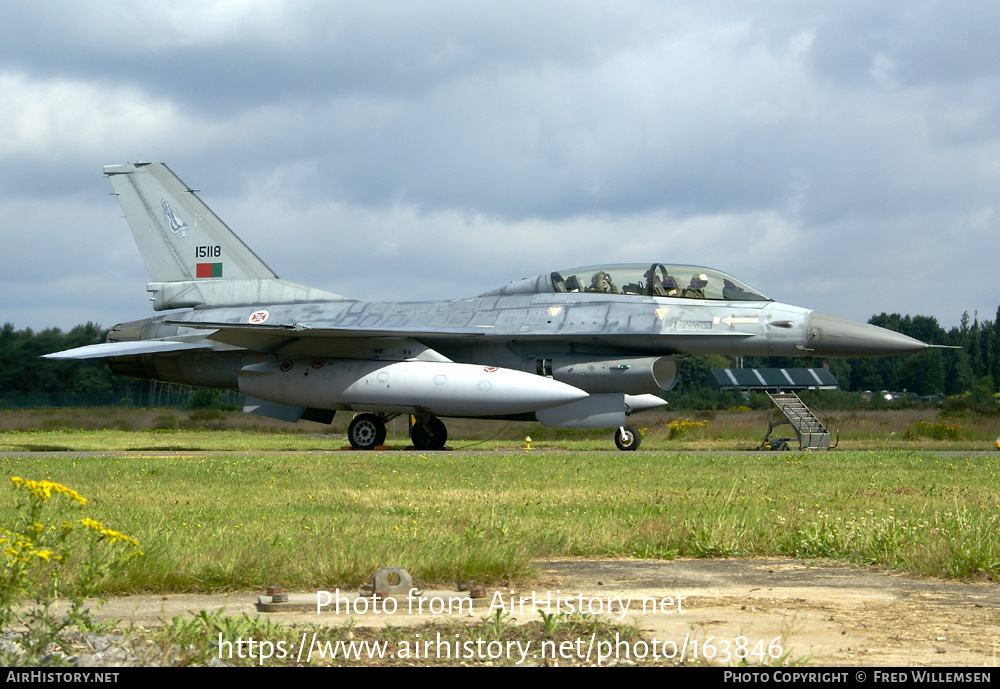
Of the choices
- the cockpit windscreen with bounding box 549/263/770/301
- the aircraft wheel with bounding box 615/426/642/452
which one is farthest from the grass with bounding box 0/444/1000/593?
the cockpit windscreen with bounding box 549/263/770/301

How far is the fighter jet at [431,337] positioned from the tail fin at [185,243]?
29 mm

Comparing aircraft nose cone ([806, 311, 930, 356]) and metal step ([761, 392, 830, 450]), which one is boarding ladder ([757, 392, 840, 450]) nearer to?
metal step ([761, 392, 830, 450])

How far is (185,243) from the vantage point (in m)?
21.3

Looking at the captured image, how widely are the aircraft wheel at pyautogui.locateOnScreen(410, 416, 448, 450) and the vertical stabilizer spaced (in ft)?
16.8

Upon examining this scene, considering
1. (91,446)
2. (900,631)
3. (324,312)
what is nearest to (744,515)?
(900,631)

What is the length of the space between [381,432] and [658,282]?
6134mm

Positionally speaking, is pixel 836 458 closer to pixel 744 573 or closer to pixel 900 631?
pixel 744 573

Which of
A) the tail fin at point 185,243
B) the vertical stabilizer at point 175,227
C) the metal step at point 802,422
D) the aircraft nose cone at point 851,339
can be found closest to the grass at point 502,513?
the aircraft nose cone at point 851,339

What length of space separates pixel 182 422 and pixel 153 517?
2500 centimetres

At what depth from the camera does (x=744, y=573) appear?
5.82 meters

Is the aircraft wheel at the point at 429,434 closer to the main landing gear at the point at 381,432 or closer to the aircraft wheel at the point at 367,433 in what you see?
the main landing gear at the point at 381,432

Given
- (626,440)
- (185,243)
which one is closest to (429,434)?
(626,440)

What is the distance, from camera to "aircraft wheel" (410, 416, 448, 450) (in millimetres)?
19578

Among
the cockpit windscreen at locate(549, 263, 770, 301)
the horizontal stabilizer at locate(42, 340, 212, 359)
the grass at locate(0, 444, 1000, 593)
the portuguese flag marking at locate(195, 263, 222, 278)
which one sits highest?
the portuguese flag marking at locate(195, 263, 222, 278)
